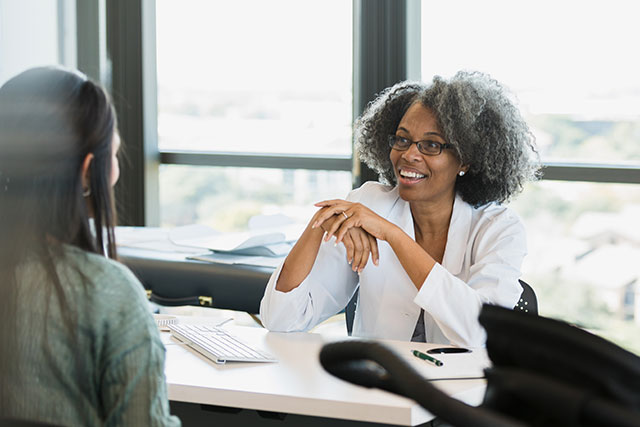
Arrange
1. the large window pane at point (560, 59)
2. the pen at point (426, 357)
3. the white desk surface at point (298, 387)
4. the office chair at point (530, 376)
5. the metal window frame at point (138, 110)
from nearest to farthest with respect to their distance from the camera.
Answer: the office chair at point (530, 376)
the white desk surface at point (298, 387)
the pen at point (426, 357)
the large window pane at point (560, 59)
the metal window frame at point (138, 110)

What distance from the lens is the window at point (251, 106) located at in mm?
3715

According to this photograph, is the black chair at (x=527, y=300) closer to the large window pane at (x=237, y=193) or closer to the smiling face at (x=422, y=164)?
the smiling face at (x=422, y=164)

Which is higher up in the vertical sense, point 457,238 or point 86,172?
point 86,172

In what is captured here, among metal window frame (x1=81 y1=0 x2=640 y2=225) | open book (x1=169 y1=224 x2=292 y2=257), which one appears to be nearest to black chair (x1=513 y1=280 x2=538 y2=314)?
open book (x1=169 y1=224 x2=292 y2=257)

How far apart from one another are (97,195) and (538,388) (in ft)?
2.68

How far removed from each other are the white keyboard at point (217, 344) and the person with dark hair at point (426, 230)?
0.69 feet

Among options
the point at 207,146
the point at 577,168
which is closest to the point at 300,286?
the point at 577,168

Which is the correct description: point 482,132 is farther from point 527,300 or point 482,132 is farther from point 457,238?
point 527,300

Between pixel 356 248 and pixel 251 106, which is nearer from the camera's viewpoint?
pixel 356 248

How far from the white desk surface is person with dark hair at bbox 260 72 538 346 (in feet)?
0.87

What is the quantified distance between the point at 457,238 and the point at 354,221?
31 cm

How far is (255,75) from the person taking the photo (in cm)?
395

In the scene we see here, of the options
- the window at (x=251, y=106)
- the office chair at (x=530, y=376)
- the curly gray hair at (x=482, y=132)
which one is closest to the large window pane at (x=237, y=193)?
the window at (x=251, y=106)

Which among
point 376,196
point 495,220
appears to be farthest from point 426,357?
point 376,196
